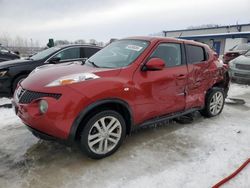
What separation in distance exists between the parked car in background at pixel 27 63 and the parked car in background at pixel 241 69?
561cm

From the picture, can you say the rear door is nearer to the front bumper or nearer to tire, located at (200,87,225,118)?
tire, located at (200,87,225,118)

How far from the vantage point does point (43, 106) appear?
286 cm

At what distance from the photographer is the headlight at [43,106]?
2820 millimetres

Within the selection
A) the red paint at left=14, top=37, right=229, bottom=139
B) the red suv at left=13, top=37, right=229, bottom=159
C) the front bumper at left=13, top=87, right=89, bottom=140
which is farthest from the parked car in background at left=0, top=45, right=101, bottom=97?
the front bumper at left=13, top=87, right=89, bottom=140

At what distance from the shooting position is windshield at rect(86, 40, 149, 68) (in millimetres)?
3627

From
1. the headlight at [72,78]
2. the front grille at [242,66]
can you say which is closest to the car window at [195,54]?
the headlight at [72,78]

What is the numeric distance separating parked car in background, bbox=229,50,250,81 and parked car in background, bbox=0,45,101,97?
18.4 feet

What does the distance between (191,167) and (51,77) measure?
223 cm

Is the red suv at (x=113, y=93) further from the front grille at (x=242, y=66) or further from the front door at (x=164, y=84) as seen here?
the front grille at (x=242, y=66)

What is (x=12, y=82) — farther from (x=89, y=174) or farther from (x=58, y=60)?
(x=89, y=174)

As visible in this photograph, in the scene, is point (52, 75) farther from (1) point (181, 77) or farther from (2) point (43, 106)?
(1) point (181, 77)

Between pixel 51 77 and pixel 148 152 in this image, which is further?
pixel 148 152

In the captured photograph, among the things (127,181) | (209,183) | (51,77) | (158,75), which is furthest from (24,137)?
(209,183)

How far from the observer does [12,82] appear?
628cm
